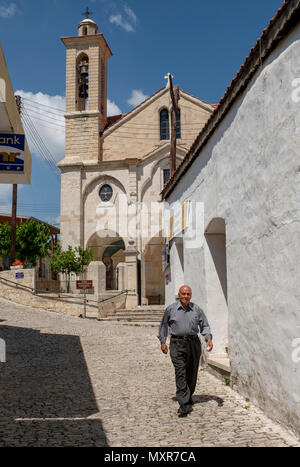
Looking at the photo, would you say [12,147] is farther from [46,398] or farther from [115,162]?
[115,162]

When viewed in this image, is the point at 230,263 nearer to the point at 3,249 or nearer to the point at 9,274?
the point at 9,274

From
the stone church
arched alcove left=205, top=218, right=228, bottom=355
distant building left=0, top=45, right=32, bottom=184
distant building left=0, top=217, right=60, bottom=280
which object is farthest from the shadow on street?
distant building left=0, top=217, right=60, bottom=280

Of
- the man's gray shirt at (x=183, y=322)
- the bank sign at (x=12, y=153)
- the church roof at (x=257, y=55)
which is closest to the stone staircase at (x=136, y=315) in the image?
the church roof at (x=257, y=55)

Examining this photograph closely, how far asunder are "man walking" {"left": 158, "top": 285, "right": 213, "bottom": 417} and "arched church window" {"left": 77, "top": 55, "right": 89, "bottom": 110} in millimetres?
26773

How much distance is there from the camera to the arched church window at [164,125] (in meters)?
30.7

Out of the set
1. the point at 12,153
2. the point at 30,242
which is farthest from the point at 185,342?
the point at 30,242

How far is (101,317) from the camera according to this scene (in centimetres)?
2127

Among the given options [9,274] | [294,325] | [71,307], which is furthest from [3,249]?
[294,325]

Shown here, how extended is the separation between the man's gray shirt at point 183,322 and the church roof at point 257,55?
10.8 ft

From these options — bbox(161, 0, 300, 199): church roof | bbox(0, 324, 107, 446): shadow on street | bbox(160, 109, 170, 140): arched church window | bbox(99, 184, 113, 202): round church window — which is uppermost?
bbox(160, 109, 170, 140): arched church window

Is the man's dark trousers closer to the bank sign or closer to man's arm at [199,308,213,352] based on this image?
man's arm at [199,308,213,352]

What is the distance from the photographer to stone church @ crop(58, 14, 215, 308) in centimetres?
2927

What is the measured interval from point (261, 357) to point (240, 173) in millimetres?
2638

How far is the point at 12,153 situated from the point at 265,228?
5.20 m
